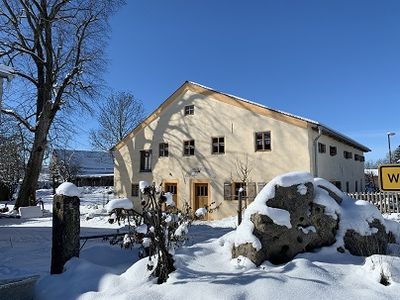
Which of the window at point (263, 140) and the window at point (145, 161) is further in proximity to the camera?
the window at point (145, 161)

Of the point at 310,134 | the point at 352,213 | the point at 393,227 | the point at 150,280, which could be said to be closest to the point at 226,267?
the point at 150,280

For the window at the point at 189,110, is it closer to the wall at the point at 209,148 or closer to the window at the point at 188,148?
the wall at the point at 209,148

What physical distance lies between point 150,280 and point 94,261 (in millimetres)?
1978

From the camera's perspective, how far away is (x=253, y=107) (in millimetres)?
18984

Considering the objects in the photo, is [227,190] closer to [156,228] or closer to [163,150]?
[163,150]

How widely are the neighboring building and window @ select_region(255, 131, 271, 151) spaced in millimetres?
29575

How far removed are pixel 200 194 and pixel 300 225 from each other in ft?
45.5

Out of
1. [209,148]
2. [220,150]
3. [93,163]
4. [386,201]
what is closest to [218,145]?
[220,150]

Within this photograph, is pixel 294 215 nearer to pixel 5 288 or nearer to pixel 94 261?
pixel 94 261

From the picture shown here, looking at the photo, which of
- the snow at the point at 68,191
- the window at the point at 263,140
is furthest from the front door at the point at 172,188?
the snow at the point at 68,191

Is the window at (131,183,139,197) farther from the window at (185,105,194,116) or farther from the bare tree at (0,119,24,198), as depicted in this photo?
the bare tree at (0,119,24,198)

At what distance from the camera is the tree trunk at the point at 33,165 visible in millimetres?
22500

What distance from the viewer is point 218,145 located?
20219 mm

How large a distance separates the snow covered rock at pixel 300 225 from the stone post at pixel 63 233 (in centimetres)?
294
